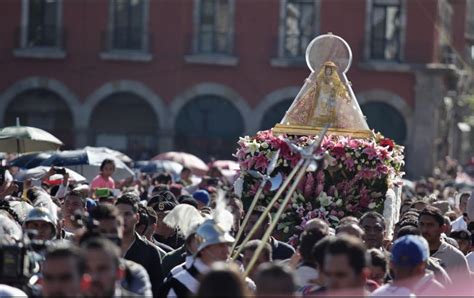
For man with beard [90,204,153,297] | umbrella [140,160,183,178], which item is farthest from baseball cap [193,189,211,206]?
umbrella [140,160,183,178]

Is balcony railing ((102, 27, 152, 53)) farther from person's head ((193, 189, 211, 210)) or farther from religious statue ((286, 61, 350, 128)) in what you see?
religious statue ((286, 61, 350, 128))

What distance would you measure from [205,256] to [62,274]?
228 cm

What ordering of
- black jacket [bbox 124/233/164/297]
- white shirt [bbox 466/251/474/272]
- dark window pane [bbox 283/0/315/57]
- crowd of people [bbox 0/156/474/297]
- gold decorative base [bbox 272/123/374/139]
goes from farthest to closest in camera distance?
dark window pane [bbox 283/0/315/57]
gold decorative base [bbox 272/123/374/139]
white shirt [bbox 466/251/474/272]
black jacket [bbox 124/233/164/297]
crowd of people [bbox 0/156/474/297]

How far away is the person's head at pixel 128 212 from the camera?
456 inches

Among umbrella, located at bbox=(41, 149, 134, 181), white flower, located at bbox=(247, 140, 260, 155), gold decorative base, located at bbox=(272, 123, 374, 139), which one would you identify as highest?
gold decorative base, located at bbox=(272, 123, 374, 139)

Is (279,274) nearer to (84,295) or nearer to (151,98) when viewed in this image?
(84,295)

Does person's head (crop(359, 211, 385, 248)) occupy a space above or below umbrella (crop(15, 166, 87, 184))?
above

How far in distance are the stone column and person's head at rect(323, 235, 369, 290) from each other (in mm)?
37599

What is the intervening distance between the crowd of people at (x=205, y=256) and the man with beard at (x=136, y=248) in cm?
1

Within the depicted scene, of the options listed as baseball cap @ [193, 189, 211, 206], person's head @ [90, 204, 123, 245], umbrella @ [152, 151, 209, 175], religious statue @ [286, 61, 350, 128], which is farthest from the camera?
umbrella @ [152, 151, 209, 175]

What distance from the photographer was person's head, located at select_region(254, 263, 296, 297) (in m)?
7.34

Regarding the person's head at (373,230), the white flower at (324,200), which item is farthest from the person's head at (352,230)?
the white flower at (324,200)

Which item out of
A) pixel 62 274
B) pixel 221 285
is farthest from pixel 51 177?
pixel 221 285

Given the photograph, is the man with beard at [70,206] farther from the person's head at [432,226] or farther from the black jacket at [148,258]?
the person's head at [432,226]
